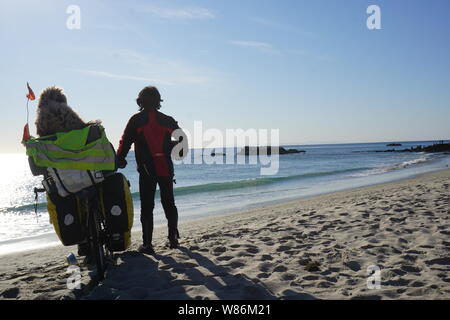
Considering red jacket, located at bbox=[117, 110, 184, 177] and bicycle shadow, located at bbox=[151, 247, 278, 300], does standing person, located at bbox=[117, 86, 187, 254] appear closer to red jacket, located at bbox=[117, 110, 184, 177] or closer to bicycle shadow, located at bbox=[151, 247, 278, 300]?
red jacket, located at bbox=[117, 110, 184, 177]

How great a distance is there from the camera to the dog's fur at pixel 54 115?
3.68 m

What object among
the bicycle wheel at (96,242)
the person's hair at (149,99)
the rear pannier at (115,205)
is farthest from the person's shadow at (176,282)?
the person's hair at (149,99)

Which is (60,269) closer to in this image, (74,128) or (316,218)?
(74,128)

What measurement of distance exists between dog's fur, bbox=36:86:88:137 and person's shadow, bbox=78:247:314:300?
5.57 ft

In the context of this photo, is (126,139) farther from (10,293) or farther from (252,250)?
(252,250)

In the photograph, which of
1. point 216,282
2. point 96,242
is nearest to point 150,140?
point 96,242

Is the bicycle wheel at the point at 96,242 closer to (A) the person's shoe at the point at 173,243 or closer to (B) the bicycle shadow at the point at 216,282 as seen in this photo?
(B) the bicycle shadow at the point at 216,282

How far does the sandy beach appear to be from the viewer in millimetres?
3418

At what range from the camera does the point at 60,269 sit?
15.0ft

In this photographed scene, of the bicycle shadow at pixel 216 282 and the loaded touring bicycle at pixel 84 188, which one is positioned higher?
the loaded touring bicycle at pixel 84 188

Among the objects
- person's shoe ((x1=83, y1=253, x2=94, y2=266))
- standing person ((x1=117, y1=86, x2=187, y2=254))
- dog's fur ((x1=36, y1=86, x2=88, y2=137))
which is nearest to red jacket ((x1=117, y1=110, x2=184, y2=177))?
standing person ((x1=117, y1=86, x2=187, y2=254))
